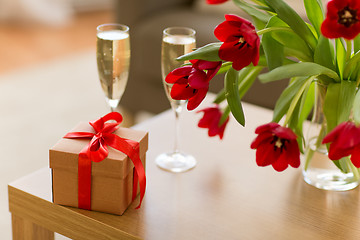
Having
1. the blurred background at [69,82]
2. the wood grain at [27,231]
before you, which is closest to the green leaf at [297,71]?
the wood grain at [27,231]

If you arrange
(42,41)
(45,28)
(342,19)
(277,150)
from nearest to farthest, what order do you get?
(342,19)
(277,150)
(42,41)
(45,28)

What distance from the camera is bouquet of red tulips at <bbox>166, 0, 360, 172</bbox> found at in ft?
2.54

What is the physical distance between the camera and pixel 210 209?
3.29 feet

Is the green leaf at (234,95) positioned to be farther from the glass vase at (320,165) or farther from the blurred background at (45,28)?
the blurred background at (45,28)

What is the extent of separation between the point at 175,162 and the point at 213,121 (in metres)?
0.12

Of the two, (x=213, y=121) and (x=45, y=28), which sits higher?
(x=213, y=121)

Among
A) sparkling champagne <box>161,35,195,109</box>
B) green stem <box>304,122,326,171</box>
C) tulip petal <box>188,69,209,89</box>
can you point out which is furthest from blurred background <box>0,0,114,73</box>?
tulip petal <box>188,69,209,89</box>

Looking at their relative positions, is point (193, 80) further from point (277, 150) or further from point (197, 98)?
point (277, 150)

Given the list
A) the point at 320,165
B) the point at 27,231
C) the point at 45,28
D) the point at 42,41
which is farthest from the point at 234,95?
the point at 45,28

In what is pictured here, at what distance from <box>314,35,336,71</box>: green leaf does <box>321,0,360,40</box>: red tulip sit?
0.55 ft

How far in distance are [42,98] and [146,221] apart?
2.01 meters

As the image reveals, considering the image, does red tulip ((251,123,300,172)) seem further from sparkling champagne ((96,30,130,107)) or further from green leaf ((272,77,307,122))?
sparkling champagne ((96,30,130,107))

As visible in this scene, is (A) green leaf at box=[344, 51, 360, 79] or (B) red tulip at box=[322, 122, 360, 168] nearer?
(B) red tulip at box=[322, 122, 360, 168]

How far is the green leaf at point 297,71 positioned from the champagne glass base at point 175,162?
1.22 feet
